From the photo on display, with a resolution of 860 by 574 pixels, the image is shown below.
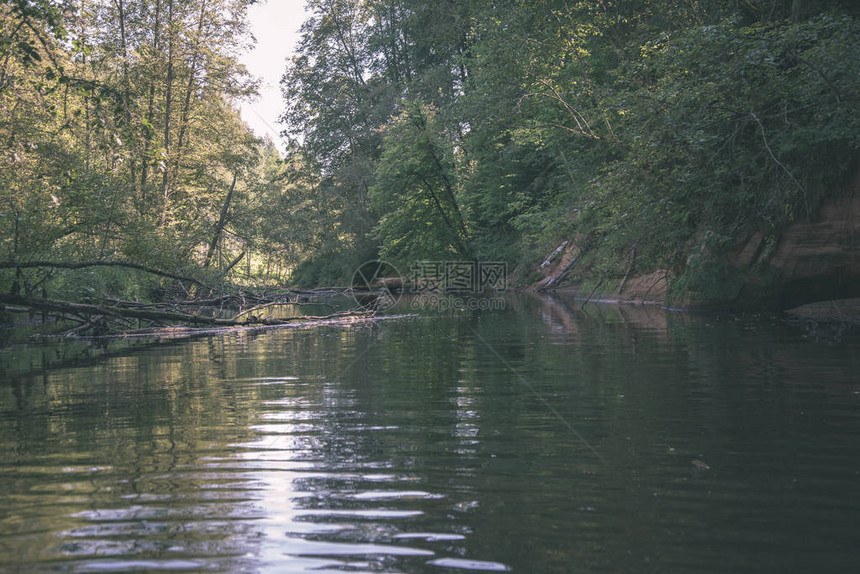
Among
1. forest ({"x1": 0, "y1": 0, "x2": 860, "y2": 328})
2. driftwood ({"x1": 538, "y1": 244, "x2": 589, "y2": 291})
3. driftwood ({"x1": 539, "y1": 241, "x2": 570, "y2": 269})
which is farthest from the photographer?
driftwood ({"x1": 539, "y1": 241, "x2": 570, "y2": 269})

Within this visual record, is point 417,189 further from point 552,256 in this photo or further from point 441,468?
point 441,468

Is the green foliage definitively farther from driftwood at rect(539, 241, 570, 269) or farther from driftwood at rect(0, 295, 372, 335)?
driftwood at rect(0, 295, 372, 335)

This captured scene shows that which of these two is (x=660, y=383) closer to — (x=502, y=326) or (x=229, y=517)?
(x=229, y=517)

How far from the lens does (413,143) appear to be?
30703 millimetres

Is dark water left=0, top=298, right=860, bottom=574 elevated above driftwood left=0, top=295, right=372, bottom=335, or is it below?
below

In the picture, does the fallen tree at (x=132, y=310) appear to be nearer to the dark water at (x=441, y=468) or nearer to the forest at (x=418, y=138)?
the forest at (x=418, y=138)

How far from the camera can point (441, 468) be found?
4.05m

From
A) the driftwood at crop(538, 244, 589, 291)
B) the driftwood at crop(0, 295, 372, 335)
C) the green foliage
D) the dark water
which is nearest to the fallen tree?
the driftwood at crop(0, 295, 372, 335)

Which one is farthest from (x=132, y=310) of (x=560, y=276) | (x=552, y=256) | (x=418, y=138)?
(x=552, y=256)

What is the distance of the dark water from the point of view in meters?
2.82

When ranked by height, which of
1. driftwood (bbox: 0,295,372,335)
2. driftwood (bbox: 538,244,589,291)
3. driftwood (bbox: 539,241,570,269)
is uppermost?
driftwood (bbox: 539,241,570,269)

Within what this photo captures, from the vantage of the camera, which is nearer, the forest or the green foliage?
the forest

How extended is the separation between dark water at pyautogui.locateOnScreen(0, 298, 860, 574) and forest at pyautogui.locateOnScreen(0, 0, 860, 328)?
5.49 meters

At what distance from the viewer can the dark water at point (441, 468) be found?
282 centimetres
